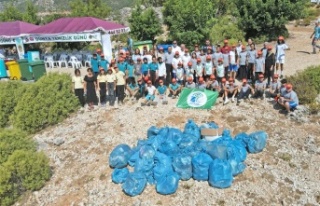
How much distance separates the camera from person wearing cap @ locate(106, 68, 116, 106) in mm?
12758

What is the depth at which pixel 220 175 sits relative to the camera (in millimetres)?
8570

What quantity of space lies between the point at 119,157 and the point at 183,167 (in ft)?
5.81

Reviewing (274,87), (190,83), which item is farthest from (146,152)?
(274,87)

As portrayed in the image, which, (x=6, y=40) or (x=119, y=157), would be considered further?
(x=6, y=40)

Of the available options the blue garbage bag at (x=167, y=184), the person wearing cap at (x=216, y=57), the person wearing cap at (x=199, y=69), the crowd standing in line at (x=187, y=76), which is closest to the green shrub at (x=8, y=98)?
the crowd standing in line at (x=187, y=76)

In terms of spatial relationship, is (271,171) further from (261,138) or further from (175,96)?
(175,96)

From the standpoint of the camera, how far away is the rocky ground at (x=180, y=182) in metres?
8.48

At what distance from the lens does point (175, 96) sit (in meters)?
13.4

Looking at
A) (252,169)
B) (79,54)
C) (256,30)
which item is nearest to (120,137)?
(252,169)

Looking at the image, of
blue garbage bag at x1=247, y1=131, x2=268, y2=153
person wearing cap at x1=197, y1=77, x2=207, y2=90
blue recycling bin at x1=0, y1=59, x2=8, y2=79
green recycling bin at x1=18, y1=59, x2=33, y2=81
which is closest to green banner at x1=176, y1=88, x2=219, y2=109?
person wearing cap at x1=197, y1=77, x2=207, y2=90

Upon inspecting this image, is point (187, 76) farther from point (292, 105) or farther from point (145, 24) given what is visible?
point (145, 24)

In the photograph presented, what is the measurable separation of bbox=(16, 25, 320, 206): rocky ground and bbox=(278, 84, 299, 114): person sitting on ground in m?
0.36

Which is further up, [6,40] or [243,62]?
[6,40]

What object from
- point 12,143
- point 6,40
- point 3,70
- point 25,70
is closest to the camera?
point 12,143
